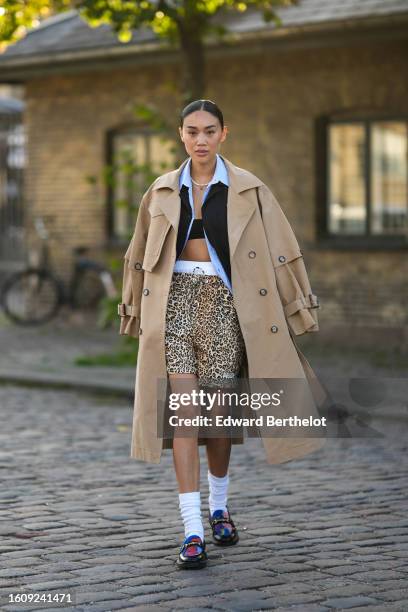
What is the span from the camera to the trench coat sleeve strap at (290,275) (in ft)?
19.6

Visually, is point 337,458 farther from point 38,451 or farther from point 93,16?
point 93,16

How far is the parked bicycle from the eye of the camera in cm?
1939

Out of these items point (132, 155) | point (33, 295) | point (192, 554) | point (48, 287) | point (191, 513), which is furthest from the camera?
point (48, 287)

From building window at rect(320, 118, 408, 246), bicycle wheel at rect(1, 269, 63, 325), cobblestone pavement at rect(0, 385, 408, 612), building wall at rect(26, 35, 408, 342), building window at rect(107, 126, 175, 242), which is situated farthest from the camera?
bicycle wheel at rect(1, 269, 63, 325)

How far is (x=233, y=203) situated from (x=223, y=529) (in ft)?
4.64

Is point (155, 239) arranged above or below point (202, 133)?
below

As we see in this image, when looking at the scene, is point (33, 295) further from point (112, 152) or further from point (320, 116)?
point (320, 116)

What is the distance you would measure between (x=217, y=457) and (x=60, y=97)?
1424 centimetres

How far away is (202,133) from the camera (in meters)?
6.00

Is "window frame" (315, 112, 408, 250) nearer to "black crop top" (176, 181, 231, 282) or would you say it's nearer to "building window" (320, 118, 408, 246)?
"building window" (320, 118, 408, 246)

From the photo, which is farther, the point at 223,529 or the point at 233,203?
the point at 223,529

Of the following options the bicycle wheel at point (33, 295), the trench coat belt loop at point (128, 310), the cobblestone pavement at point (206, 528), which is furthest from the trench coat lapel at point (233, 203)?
the bicycle wheel at point (33, 295)

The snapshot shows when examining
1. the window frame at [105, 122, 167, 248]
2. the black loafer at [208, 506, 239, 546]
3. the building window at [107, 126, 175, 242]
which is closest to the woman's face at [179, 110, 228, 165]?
the black loafer at [208, 506, 239, 546]

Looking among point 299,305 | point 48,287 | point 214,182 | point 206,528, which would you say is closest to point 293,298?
point 299,305
